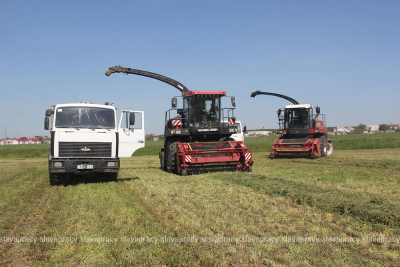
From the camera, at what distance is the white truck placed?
8.62 m

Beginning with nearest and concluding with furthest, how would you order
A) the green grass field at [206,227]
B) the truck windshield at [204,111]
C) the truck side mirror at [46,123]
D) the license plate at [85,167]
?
1. the green grass field at [206,227]
2. the license plate at [85,167]
3. the truck side mirror at [46,123]
4. the truck windshield at [204,111]

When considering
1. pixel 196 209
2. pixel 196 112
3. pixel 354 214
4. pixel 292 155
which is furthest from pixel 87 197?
pixel 292 155

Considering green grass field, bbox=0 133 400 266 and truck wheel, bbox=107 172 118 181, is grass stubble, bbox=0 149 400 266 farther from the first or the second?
truck wheel, bbox=107 172 118 181

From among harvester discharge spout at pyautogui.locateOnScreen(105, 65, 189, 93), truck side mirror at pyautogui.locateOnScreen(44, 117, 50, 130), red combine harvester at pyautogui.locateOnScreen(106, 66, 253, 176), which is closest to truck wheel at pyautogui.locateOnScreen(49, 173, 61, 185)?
truck side mirror at pyautogui.locateOnScreen(44, 117, 50, 130)

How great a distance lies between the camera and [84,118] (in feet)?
30.3

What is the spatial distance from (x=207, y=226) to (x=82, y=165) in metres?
5.49

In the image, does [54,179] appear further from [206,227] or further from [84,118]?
[206,227]

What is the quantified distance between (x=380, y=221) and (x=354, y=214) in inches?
16.7

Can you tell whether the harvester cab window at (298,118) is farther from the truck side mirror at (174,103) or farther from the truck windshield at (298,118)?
the truck side mirror at (174,103)

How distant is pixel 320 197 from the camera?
592 cm

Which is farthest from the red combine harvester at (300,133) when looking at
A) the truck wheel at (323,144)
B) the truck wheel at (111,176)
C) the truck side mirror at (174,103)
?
the truck wheel at (111,176)

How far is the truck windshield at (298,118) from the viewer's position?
17984 mm

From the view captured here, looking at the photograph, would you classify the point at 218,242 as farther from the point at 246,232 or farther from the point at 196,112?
the point at 196,112

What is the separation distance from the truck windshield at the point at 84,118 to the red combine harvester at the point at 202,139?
8.95 ft
